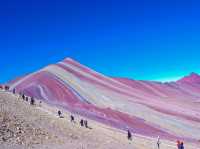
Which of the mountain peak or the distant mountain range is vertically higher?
the mountain peak

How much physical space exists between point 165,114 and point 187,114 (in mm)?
8536

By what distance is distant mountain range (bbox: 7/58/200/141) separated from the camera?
75562mm

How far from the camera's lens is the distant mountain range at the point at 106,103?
7556 centimetres

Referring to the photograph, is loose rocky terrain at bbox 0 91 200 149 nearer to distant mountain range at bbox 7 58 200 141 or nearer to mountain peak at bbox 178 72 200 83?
distant mountain range at bbox 7 58 200 141

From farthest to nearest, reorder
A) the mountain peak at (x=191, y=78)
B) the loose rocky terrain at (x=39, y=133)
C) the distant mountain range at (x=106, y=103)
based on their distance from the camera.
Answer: the mountain peak at (x=191, y=78) → the distant mountain range at (x=106, y=103) → the loose rocky terrain at (x=39, y=133)

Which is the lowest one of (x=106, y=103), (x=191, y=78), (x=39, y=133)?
(x=39, y=133)

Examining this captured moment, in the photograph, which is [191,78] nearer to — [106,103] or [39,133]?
[106,103]

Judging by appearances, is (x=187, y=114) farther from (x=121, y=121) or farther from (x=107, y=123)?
(x=107, y=123)

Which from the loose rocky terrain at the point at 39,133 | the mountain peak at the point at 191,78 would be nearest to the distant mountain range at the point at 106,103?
the loose rocky terrain at the point at 39,133

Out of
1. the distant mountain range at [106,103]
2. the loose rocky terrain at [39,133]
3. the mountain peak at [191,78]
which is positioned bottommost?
the loose rocky terrain at [39,133]

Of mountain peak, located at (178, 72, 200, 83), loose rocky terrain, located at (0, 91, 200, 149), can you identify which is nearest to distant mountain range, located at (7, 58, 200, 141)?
loose rocky terrain, located at (0, 91, 200, 149)

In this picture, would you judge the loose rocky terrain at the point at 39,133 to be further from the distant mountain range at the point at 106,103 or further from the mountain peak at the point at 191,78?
the mountain peak at the point at 191,78

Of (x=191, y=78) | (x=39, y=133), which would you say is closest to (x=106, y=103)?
(x=39, y=133)

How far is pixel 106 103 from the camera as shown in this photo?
89750 mm
